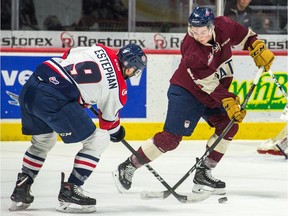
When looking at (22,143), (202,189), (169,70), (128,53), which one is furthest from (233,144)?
(128,53)

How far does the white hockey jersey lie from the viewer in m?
4.00

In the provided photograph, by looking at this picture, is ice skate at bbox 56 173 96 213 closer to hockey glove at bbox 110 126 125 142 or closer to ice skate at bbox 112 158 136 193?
hockey glove at bbox 110 126 125 142

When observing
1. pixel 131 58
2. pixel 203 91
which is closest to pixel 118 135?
pixel 131 58

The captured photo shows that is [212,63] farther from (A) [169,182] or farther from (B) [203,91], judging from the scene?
(A) [169,182]

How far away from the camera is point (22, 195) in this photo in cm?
414

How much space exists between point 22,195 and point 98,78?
0.66 meters

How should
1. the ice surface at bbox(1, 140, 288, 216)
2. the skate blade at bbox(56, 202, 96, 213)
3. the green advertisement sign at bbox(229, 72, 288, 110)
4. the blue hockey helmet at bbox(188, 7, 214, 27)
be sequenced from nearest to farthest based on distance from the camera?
the skate blade at bbox(56, 202, 96, 213) < the ice surface at bbox(1, 140, 288, 216) < the blue hockey helmet at bbox(188, 7, 214, 27) < the green advertisement sign at bbox(229, 72, 288, 110)

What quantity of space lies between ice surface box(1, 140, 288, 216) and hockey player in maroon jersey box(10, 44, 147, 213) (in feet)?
0.43

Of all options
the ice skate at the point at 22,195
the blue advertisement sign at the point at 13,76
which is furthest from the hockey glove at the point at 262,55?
the blue advertisement sign at the point at 13,76

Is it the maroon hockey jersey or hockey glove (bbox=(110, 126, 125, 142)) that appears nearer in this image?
hockey glove (bbox=(110, 126, 125, 142))

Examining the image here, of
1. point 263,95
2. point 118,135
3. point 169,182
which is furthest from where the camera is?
point 263,95

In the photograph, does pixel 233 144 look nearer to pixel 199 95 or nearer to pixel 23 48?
pixel 23 48

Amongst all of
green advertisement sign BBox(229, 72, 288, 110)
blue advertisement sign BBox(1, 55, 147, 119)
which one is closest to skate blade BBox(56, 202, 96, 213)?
blue advertisement sign BBox(1, 55, 147, 119)

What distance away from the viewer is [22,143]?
22.0ft
